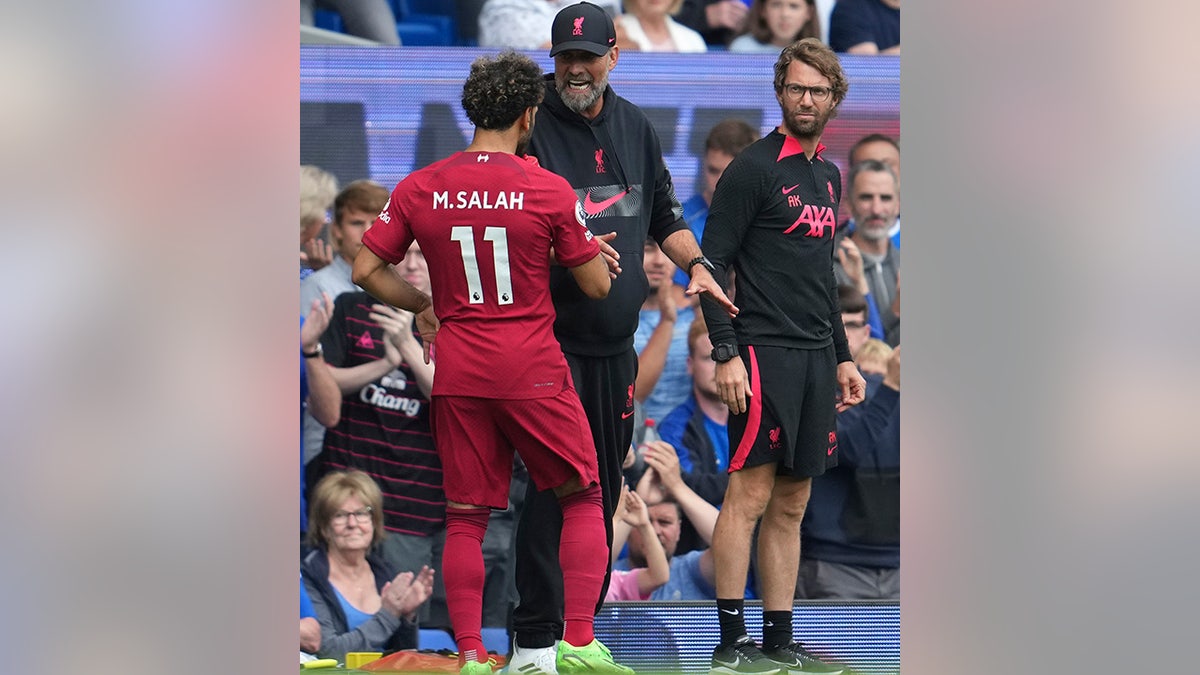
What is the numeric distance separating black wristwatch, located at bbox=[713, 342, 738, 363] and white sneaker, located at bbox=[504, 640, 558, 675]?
115 centimetres

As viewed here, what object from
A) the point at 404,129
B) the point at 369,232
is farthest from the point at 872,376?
the point at 369,232

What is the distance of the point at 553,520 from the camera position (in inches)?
196

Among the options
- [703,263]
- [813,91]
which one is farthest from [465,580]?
[813,91]

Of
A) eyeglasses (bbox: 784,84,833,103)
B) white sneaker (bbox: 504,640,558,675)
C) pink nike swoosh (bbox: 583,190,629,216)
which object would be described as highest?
eyeglasses (bbox: 784,84,833,103)

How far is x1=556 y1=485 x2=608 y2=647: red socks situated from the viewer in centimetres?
457

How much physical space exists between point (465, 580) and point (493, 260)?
1005mm

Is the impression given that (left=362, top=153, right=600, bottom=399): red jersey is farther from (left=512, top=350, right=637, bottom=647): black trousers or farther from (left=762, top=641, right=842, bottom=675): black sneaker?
(left=762, top=641, right=842, bottom=675): black sneaker

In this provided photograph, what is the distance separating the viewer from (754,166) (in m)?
5.11

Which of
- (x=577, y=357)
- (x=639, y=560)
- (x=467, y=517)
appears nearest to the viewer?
(x=467, y=517)

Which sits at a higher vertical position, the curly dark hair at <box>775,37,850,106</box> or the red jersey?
the curly dark hair at <box>775,37,850,106</box>

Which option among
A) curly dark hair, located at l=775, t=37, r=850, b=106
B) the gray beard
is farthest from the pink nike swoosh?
→ curly dark hair, located at l=775, t=37, r=850, b=106
